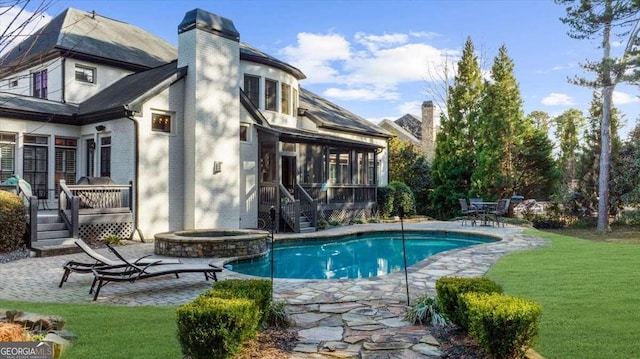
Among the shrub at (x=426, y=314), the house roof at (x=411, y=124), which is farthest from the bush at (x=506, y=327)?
the house roof at (x=411, y=124)

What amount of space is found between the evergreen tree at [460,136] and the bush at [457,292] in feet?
65.6

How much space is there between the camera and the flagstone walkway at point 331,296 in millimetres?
4680

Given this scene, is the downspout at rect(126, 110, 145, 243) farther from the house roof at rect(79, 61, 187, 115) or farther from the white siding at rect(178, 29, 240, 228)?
the white siding at rect(178, 29, 240, 228)

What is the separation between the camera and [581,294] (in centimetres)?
655

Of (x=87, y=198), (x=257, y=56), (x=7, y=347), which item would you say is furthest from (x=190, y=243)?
(x=257, y=56)

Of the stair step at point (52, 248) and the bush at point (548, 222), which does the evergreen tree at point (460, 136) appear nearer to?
the bush at point (548, 222)

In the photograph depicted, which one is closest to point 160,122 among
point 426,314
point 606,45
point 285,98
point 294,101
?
point 285,98

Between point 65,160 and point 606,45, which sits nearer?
point 65,160

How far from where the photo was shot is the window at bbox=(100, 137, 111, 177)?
15031 millimetres

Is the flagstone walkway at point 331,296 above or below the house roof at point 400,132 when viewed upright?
below

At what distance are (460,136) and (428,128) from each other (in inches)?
533

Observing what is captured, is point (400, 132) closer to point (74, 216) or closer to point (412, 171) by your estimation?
point (412, 171)

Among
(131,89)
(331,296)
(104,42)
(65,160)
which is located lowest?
(331,296)

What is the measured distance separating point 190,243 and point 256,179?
649 cm
